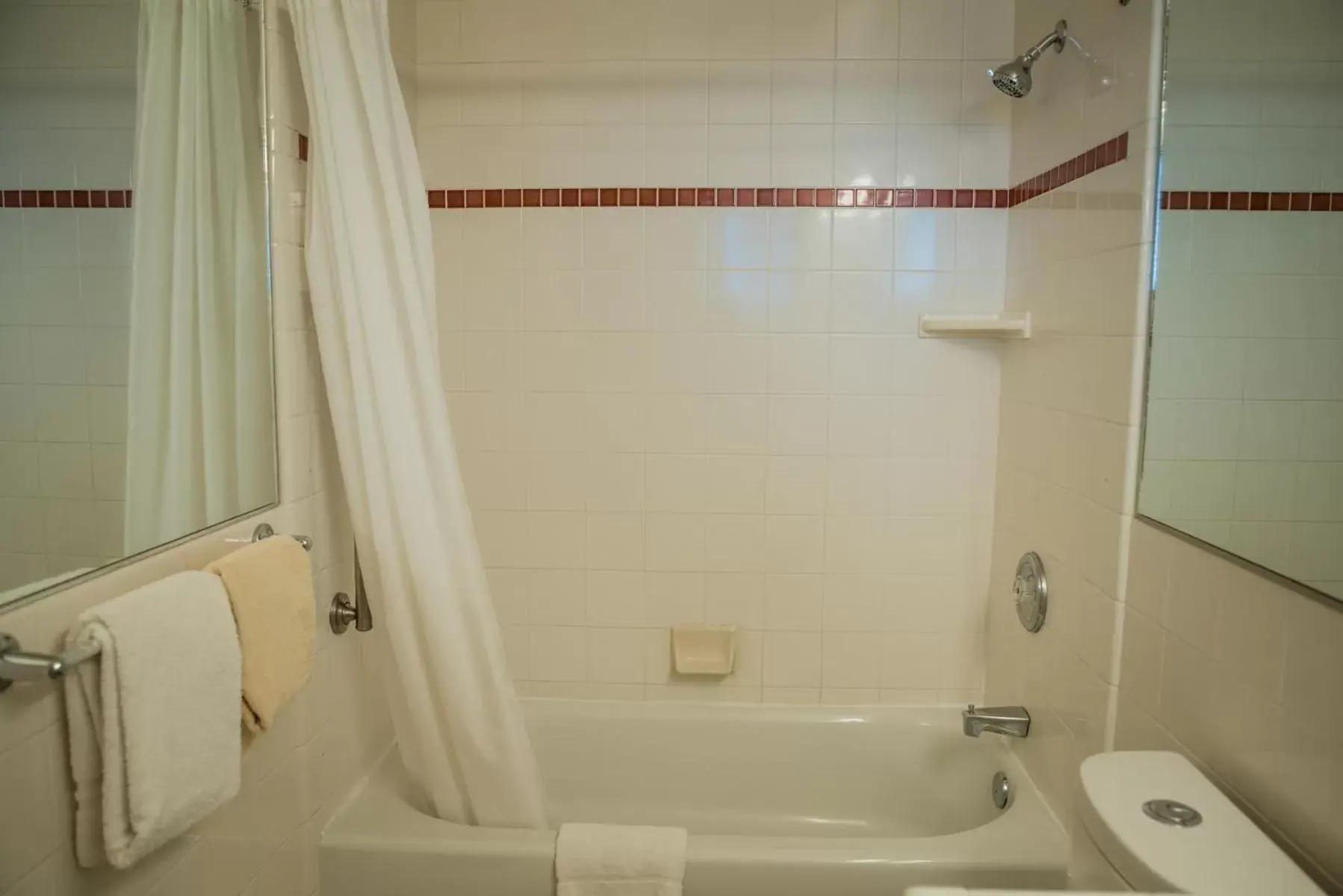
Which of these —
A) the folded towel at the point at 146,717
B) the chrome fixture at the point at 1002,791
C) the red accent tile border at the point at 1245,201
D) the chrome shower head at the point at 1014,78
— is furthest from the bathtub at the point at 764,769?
the chrome shower head at the point at 1014,78

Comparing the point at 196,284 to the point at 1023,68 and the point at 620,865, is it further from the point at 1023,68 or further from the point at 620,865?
the point at 1023,68

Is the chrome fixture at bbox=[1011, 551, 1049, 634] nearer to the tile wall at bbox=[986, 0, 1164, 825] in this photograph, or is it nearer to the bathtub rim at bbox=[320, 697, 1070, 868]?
the tile wall at bbox=[986, 0, 1164, 825]

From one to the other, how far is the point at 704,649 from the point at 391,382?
1147mm

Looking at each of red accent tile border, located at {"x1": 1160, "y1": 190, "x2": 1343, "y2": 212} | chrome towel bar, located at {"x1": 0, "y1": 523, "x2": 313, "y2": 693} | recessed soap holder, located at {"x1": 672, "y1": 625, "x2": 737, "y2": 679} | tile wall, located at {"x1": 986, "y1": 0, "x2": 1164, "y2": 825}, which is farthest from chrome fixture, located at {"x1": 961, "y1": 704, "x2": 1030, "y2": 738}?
chrome towel bar, located at {"x1": 0, "y1": 523, "x2": 313, "y2": 693}

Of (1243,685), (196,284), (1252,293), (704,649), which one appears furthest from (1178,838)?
(196,284)

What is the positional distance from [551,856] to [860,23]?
6.73ft

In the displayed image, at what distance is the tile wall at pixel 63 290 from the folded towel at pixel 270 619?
177 millimetres

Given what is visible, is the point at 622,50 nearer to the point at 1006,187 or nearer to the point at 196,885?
the point at 1006,187

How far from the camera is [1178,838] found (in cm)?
105

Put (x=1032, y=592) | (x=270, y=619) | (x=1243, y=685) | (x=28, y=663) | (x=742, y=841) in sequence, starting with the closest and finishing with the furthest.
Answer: (x=28, y=663) < (x=1243, y=685) < (x=270, y=619) < (x=742, y=841) < (x=1032, y=592)

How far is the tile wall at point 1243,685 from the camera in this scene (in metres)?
1.06

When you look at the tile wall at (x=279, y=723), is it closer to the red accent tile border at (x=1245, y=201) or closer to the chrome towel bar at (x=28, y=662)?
the chrome towel bar at (x=28, y=662)

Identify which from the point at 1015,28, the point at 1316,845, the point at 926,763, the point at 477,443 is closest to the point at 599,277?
the point at 477,443

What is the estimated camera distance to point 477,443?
232 centimetres
